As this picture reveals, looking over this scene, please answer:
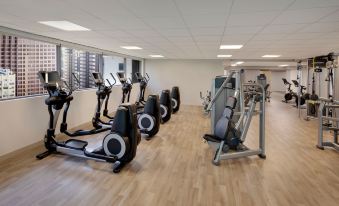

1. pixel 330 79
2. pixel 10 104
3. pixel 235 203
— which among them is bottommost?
pixel 235 203

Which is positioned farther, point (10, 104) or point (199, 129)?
point (199, 129)

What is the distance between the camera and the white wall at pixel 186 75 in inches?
405

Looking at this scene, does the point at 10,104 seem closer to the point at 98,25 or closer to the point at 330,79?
the point at 98,25

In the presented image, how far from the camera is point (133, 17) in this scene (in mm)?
3117

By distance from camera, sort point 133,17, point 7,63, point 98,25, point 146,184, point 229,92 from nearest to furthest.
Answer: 1. point 146,184
2. point 133,17
3. point 98,25
4. point 7,63
5. point 229,92

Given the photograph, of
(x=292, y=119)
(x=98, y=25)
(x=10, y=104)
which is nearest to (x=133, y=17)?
(x=98, y=25)

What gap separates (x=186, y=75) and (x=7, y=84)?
753cm

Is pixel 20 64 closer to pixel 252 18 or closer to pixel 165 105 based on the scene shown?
pixel 165 105

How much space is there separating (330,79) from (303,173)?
14.5ft

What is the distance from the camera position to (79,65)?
21.0 ft

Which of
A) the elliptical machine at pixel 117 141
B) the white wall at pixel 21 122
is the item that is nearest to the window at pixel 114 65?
the white wall at pixel 21 122

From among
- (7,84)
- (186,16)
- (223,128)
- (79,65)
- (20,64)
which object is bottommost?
(223,128)

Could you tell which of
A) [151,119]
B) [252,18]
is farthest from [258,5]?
[151,119]

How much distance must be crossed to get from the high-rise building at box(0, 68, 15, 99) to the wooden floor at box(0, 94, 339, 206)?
974 millimetres
